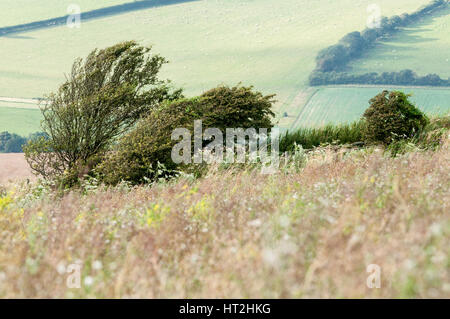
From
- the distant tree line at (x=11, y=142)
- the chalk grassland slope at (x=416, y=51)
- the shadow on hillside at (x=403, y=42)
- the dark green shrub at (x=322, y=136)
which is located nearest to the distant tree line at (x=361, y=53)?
the shadow on hillside at (x=403, y=42)

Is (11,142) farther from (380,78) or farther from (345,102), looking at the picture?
(380,78)

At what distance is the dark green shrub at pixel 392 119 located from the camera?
12.5 metres

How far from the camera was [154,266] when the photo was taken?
9.68ft

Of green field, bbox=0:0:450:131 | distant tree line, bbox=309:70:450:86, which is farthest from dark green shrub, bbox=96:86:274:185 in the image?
distant tree line, bbox=309:70:450:86

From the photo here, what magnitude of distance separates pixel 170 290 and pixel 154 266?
0.17 metres

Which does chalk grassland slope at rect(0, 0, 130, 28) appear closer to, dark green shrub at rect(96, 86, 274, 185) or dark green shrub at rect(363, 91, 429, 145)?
dark green shrub at rect(96, 86, 274, 185)

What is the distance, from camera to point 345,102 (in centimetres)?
5984

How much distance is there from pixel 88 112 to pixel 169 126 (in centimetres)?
320

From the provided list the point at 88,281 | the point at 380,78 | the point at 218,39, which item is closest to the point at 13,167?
the point at 88,281

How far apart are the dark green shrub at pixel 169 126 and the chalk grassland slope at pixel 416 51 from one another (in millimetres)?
64611

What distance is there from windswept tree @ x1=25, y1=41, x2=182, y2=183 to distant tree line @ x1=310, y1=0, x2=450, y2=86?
57482mm

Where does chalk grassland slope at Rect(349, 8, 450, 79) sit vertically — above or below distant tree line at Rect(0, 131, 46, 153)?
above

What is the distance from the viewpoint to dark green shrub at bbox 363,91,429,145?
12492 millimetres
